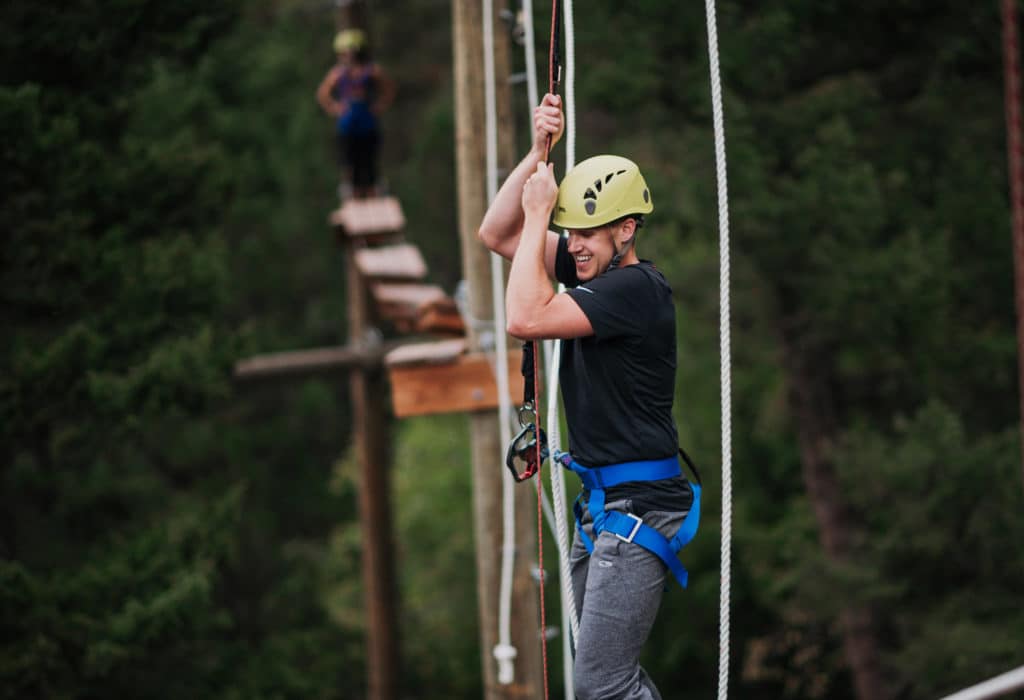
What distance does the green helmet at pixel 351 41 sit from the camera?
1041 centimetres

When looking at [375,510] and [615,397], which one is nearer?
[615,397]

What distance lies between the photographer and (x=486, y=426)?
216 inches

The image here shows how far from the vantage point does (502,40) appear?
5.13m

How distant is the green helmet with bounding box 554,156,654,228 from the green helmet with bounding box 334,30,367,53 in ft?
25.3

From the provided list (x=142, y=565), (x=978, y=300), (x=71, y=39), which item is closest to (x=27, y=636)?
(x=142, y=565)

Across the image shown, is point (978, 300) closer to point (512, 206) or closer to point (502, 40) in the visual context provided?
point (502, 40)

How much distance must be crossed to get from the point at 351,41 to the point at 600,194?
7828 millimetres

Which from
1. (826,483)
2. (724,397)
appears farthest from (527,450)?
(826,483)

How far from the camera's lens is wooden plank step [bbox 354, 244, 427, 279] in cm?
871

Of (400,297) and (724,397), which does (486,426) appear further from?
(400,297)

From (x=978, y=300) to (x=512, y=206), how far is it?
7.84m

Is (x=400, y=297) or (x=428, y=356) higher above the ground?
(x=400, y=297)

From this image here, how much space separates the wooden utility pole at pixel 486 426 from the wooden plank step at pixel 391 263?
327 cm

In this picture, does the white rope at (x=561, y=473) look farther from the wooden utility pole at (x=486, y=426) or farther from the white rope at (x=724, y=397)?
the wooden utility pole at (x=486, y=426)
